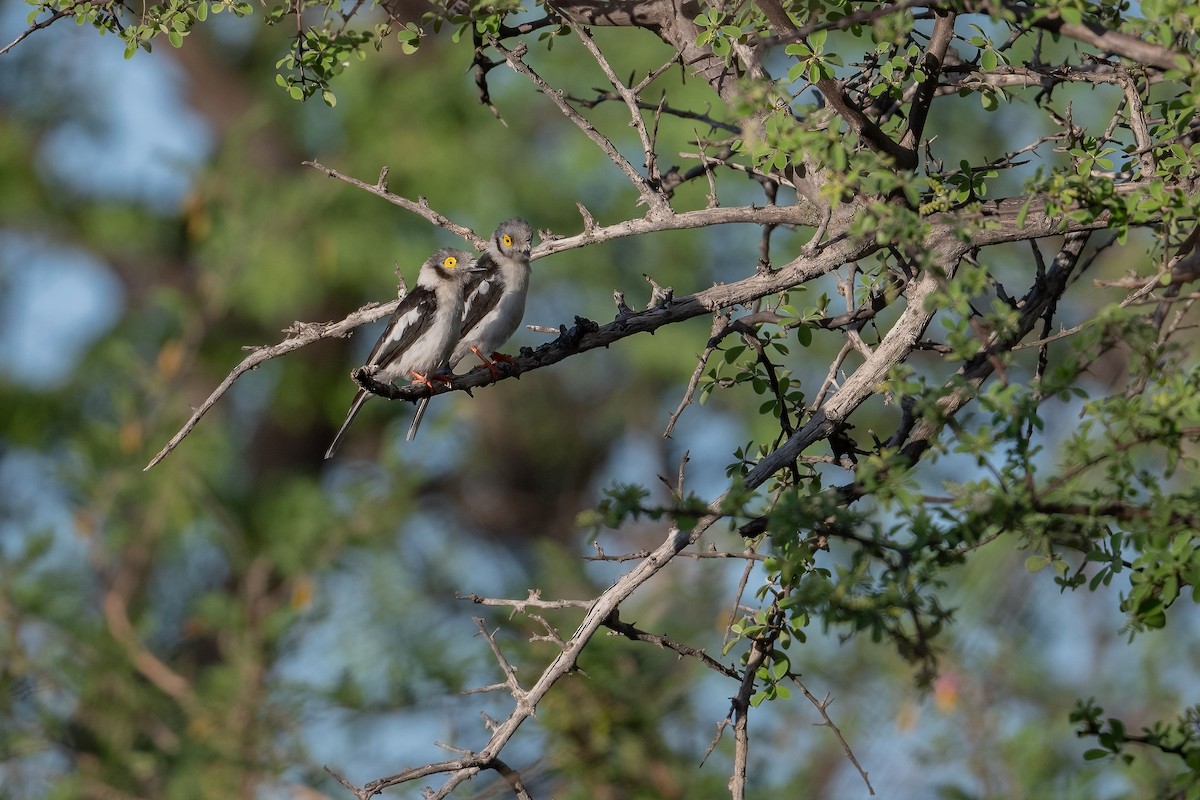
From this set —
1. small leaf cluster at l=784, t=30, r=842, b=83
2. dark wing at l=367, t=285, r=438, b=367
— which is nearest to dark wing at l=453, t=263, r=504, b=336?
dark wing at l=367, t=285, r=438, b=367

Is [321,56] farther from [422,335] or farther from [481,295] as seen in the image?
[481,295]

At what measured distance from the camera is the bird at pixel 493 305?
286 inches

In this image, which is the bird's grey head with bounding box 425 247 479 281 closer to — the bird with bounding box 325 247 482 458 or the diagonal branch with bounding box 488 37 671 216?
the bird with bounding box 325 247 482 458

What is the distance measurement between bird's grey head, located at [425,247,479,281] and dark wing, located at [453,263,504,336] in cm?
9

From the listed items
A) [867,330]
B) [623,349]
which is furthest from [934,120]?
[623,349]

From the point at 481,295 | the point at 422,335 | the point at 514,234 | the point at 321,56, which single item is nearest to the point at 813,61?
the point at 321,56

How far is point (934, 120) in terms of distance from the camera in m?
Answer: 15.2

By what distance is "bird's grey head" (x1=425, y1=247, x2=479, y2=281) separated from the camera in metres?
7.69

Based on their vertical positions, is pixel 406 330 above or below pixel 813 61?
above

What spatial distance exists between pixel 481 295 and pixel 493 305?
0.44 ft

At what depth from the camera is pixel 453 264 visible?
791cm

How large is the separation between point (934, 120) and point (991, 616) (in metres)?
9.13

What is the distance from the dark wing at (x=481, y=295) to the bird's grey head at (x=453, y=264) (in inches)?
3.3

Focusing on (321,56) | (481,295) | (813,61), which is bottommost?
(813,61)
